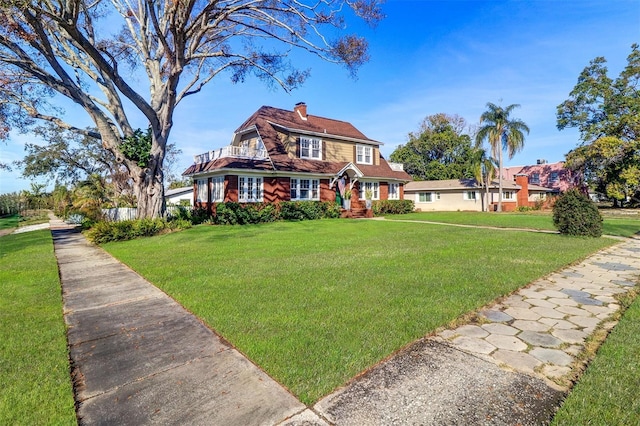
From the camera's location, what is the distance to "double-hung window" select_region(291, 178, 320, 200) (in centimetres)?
2102

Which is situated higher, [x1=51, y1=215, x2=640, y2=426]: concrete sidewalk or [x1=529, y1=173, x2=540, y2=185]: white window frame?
[x1=529, y1=173, x2=540, y2=185]: white window frame

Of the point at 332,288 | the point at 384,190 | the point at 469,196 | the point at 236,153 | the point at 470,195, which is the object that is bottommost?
the point at 332,288

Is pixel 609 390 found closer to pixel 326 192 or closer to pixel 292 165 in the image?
pixel 292 165

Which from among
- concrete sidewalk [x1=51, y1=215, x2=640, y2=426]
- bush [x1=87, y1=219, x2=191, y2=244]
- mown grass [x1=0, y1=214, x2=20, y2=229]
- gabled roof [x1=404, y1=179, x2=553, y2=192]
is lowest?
concrete sidewalk [x1=51, y1=215, x2=640, y2=426]

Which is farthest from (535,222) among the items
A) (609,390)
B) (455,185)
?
(609,390)

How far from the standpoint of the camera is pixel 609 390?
2.40 meters

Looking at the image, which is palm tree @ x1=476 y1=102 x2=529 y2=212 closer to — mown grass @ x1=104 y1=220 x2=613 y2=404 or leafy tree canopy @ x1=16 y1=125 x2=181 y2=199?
mown grass @ x1=104 y1=220 x2=613 y2=404

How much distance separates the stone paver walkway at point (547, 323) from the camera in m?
2.96

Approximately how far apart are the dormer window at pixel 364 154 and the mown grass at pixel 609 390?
23.6 metres

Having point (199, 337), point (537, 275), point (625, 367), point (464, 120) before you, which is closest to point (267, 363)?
point (199, 337)

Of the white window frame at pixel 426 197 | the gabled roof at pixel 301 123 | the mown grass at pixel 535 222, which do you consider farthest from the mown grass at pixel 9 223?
the white window frame at pixel 426 197

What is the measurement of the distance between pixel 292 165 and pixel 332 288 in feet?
52.9

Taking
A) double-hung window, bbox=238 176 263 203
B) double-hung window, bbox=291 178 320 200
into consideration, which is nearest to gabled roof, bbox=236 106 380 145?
double-hung window, bbox=291 178 320 200

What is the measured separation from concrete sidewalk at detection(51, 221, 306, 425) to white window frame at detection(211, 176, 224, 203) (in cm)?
1435
